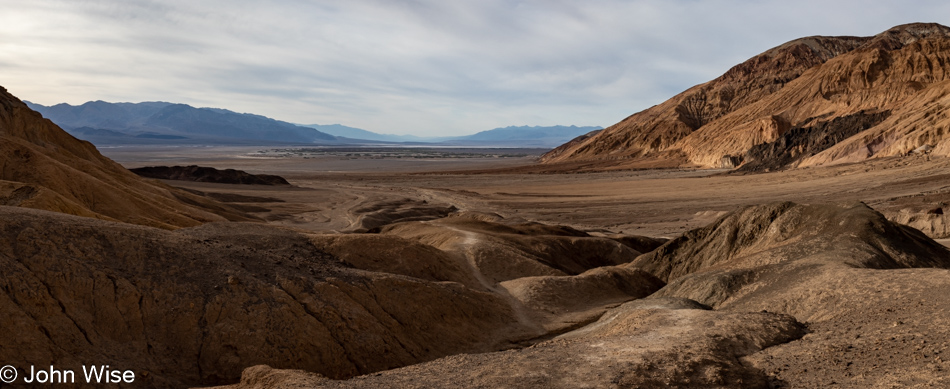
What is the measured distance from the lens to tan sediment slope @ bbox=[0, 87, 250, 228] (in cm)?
1961

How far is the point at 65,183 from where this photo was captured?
77.0 ft

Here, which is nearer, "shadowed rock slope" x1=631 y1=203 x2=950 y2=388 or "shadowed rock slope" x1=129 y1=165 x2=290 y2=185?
"shadowed rock slope" x1=631 y1=203 x2=950 y2=388

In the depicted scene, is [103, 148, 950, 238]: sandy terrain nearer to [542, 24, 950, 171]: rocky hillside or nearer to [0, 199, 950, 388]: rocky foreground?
[542, 24, 950, 171]: rocky hillside

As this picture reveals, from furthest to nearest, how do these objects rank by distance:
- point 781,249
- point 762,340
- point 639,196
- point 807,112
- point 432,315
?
point 807,112, point 639,196, point 781,249, point 432,315, point 762,340

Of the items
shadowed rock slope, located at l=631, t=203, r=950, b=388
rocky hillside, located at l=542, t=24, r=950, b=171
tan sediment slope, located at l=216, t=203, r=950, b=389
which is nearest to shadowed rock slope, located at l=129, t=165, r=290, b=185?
shadowed rock slope, located at l=631, t=203, r=950, b=388

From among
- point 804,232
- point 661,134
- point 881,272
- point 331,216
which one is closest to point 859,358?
point 881,272

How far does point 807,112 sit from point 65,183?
87.3 metres

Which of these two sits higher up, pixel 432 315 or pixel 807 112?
pixel 807 112

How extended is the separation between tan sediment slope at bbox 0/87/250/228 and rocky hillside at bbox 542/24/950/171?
54.5 m

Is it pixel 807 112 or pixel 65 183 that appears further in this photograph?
pixel 807 112

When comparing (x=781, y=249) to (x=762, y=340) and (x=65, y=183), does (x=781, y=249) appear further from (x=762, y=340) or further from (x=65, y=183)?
(x=65, y=183)

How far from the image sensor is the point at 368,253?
60.1ft

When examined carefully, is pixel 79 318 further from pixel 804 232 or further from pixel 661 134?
pixel 661 134

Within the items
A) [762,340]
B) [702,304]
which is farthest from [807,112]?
[762,340]
